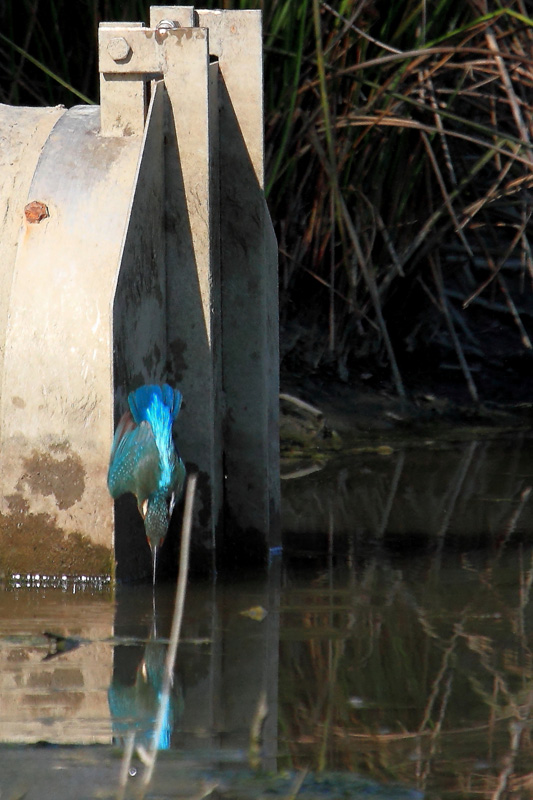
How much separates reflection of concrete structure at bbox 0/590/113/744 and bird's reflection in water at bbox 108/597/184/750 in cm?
2

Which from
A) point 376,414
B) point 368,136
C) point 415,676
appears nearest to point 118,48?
point 415,676

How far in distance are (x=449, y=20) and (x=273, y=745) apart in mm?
3441

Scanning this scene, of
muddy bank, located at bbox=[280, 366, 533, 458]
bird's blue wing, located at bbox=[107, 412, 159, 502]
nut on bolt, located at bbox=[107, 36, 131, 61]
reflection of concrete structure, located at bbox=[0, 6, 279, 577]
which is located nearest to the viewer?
bird's blue wing, located at bbox=[107, 412, 159, 502]

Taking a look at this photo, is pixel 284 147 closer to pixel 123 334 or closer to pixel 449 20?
pixel 449 20

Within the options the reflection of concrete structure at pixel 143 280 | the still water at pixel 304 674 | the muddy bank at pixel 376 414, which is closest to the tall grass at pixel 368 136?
the muddy bank at pixel 376 414

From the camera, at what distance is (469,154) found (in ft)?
16.4

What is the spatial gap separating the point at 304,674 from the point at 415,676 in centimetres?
19

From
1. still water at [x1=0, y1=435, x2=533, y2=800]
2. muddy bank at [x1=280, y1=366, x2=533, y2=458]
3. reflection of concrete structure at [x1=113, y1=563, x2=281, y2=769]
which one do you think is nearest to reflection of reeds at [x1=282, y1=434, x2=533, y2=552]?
still water at [x1=0, y1=435, x2=533, y2=800]

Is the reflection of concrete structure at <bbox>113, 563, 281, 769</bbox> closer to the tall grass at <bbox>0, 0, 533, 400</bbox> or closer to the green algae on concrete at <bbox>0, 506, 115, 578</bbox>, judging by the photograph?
the green algae on concrete at <bbox>0, 506, 115, 578</bbox>

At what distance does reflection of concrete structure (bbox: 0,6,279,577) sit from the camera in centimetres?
254

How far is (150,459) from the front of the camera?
243 centimetres

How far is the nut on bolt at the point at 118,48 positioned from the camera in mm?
2672

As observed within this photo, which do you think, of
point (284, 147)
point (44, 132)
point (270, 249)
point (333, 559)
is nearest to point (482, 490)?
point (333, 559)

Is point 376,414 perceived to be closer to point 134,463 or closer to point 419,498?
point 419,498
